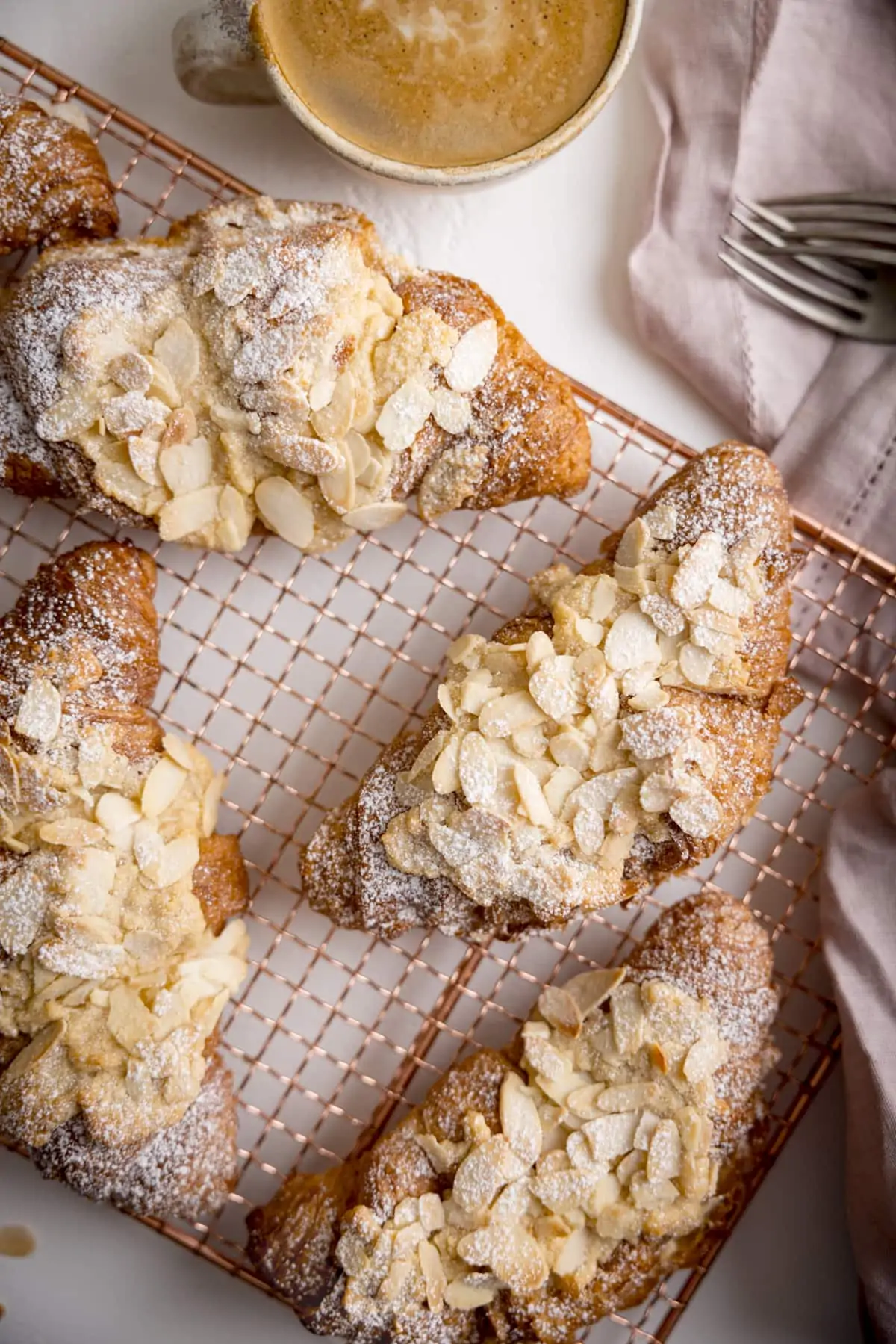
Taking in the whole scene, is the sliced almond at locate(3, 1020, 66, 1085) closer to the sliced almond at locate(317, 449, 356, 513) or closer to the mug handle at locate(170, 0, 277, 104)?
the sliced almond at locate(317, 449, 356, 513)

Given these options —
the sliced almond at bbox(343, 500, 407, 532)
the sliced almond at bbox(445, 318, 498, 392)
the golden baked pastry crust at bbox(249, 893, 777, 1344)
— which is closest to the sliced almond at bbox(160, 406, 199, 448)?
the sliced almond at bbox(343, 500, 407, 532)

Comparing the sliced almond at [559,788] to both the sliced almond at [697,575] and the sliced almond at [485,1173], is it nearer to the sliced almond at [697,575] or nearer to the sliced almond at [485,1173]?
the sliced almond at [697,575]

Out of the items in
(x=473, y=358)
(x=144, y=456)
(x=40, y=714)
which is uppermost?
(x=473, y=358)

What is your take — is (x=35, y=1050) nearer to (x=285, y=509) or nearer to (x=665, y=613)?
(x=285, y=509)

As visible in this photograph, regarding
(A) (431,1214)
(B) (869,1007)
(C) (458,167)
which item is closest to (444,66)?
(C) (458,167)

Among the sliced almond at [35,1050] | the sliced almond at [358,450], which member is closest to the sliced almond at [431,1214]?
the sliced almond at [35,1050]
